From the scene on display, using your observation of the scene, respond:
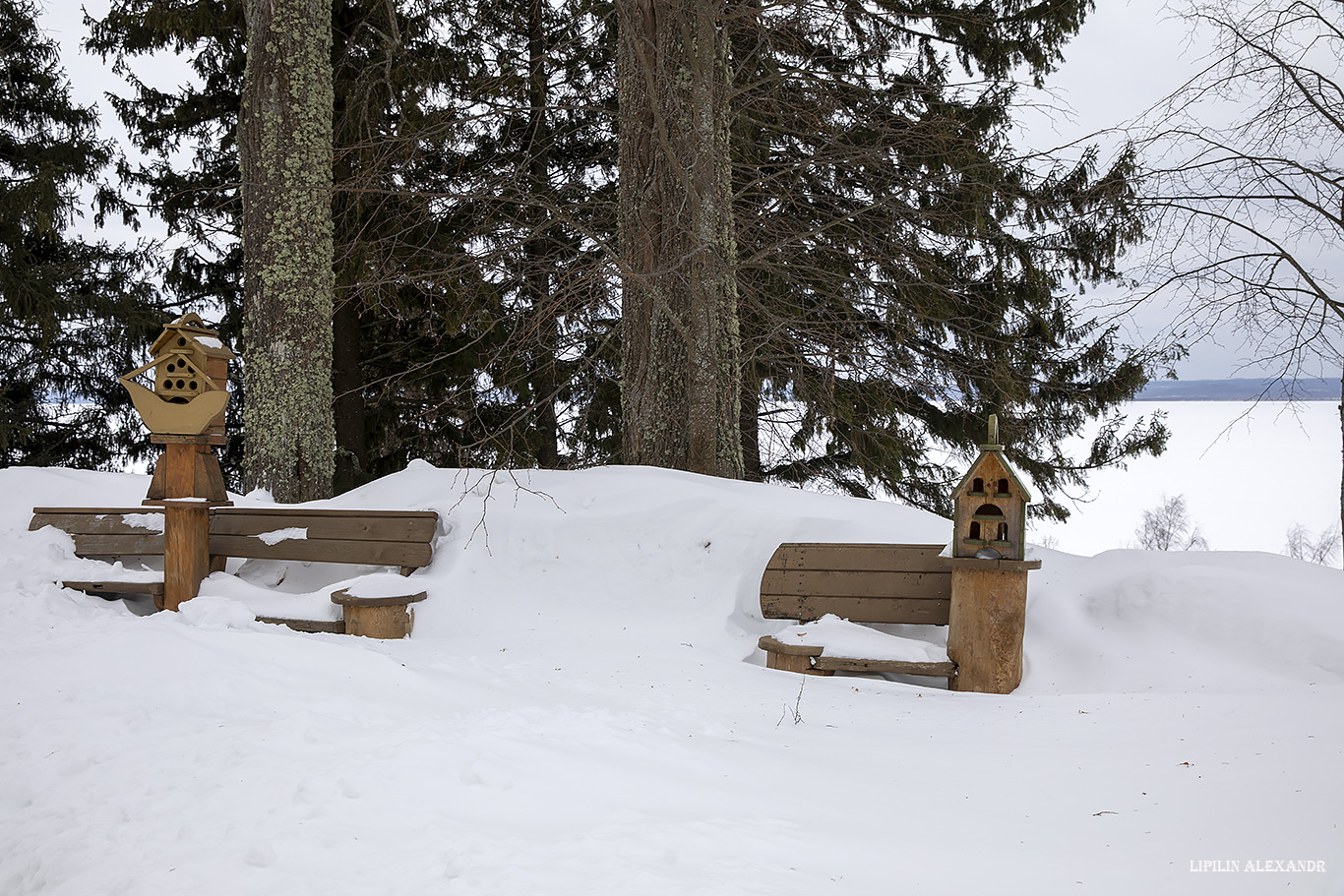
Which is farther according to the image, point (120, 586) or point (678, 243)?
point (678, 243)

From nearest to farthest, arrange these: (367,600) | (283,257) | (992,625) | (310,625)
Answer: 1. (992,625)
2. (367,600)
3. (310,625)
4. (283,257)

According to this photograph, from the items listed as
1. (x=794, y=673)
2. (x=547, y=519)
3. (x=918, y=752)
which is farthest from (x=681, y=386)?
(x=918, y=752)

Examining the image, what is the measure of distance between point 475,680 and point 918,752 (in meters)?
2.04

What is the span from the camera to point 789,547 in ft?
17.0

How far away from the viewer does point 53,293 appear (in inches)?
418

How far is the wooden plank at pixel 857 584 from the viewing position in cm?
488

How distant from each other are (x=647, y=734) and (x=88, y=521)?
4774mm

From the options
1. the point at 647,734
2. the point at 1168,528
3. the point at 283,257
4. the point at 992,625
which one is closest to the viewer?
the point at 647,734

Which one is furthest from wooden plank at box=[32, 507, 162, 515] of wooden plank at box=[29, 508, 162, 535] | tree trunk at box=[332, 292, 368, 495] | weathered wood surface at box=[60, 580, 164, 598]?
tree trunk at box=[332, 292, 368, 495]

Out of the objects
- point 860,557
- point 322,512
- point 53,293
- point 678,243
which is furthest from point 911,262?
point 53,293

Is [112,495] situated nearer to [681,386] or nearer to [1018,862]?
[681,386]

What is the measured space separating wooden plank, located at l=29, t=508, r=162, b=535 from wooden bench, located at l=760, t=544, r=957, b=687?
170 inches

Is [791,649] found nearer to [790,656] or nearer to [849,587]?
[790,656]

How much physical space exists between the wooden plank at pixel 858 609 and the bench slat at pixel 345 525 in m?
2.35
